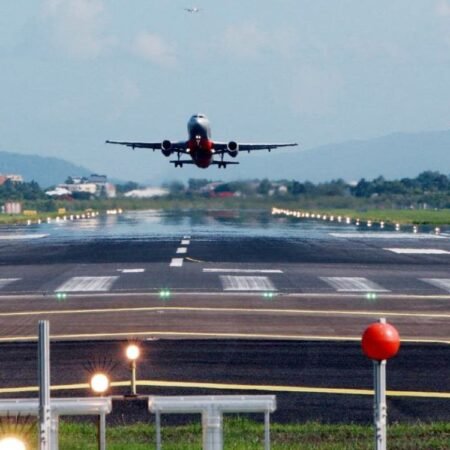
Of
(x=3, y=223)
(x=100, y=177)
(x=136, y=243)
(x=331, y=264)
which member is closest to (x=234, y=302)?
(x=331, y=264)

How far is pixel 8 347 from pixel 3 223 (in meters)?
96.2

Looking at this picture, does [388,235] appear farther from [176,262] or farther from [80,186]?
[80,186]

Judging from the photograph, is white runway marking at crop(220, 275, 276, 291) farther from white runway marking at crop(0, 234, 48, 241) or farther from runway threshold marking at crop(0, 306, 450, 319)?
white runway marking at crop(0, 234, 48, 241)

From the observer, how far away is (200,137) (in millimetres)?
71875

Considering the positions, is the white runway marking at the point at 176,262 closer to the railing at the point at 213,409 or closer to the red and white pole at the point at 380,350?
the railing at the point at 213,409

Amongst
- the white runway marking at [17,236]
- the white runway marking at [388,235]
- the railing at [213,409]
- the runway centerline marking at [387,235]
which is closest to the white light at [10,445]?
the railing at [213,409]

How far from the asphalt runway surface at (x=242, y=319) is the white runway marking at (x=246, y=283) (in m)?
0.05

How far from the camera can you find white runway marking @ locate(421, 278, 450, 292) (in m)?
40.0

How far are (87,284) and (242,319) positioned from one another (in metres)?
12.7

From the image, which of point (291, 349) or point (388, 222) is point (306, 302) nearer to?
point (291, 349)

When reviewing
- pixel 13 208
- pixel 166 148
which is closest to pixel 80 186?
pixel 13 208

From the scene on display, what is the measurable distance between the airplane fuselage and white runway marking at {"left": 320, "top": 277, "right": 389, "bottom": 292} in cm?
2928

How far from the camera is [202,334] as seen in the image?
86.6 feet

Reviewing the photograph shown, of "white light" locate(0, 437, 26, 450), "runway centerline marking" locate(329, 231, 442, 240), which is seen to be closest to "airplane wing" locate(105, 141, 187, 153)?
"runway centerline marking" locate(329, 231, 442, 240)
